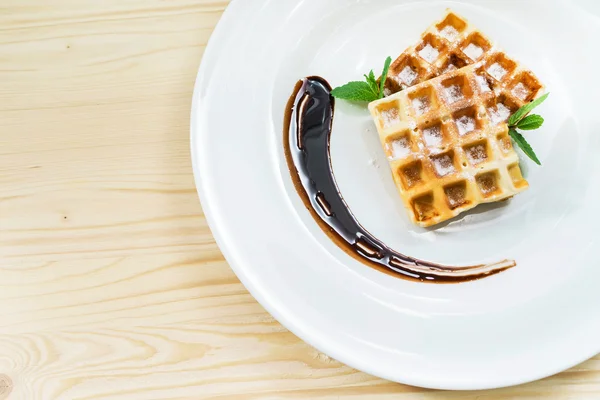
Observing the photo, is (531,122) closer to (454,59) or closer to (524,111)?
(524,111)

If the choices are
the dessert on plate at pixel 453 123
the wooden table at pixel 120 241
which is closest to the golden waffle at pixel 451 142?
the dessert on plate at pixel 453 123

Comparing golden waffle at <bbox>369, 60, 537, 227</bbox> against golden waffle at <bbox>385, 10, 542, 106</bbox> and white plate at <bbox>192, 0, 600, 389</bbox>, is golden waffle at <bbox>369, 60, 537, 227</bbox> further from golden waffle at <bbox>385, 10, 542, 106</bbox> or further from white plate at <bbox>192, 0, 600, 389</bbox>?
white plate at <bbox>192, 0, 600, 389</bbox>

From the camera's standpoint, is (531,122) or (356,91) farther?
(356,91)

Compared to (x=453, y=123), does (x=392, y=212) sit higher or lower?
lower

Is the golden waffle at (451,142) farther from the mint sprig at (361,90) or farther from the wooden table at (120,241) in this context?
the wooden table at (120,241)

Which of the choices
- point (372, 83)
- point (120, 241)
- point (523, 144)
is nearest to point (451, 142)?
point (523, 144)

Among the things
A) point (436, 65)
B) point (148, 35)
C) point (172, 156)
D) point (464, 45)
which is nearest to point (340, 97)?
point (436, 65)
